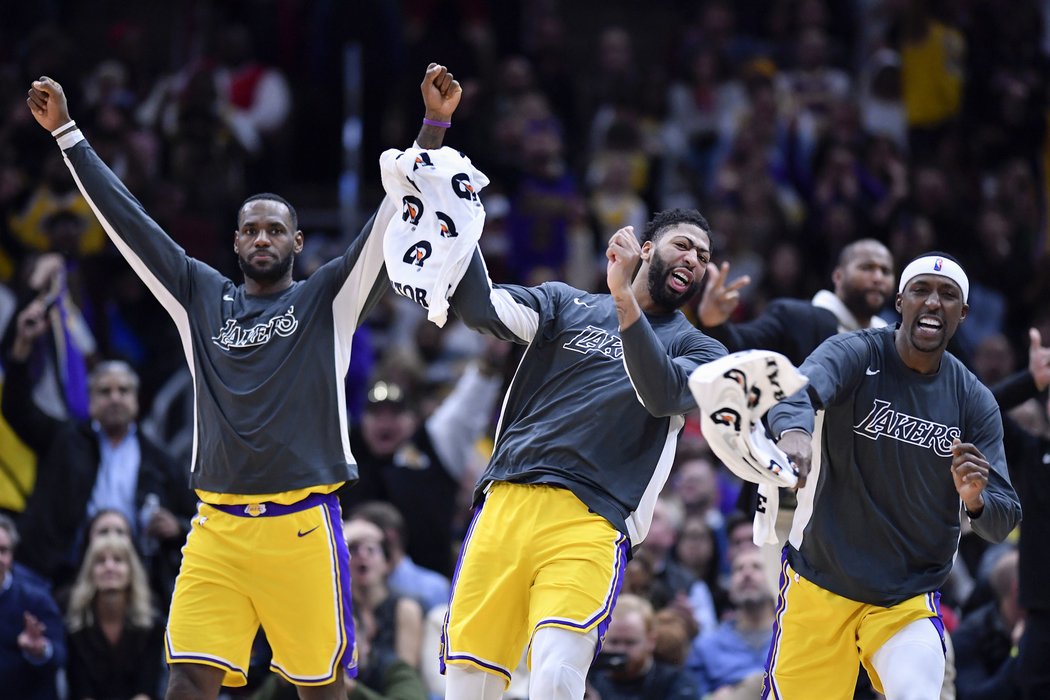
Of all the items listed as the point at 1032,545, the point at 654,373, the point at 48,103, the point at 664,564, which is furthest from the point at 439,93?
the point at 664,564

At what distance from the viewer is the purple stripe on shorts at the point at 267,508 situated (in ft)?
23.9

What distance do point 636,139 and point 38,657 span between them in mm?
7456

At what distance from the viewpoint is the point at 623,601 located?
945 cm

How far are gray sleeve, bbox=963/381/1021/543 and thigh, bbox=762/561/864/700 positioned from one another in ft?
2.32

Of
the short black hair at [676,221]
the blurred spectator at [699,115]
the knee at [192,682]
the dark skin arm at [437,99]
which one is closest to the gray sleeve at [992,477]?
the short black hair at [676,221]

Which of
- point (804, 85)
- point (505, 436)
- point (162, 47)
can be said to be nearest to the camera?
point (505, 436)

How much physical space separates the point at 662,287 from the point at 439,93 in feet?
4.14

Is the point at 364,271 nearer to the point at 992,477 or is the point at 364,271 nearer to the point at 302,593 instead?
the point at 302,593

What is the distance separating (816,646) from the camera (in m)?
7.07

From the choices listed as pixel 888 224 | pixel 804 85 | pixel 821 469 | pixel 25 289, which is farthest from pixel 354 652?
pixel 804 85

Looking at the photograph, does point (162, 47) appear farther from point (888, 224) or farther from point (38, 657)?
point (38, 657)

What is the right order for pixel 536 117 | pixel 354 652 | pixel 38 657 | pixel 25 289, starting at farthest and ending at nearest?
pixel 536 117 < pixel 25 289 < pixel 38 657 < pixel 354 652

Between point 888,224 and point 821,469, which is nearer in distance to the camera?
point 821,469

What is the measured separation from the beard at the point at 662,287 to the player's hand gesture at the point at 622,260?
1.88 ft
